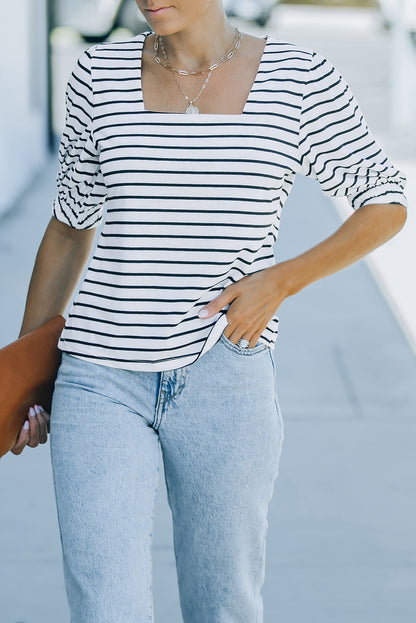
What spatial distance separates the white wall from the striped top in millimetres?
6726

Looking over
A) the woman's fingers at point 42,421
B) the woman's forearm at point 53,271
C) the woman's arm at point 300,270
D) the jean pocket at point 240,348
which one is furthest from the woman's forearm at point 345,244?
the woman's fingers at point 42,421

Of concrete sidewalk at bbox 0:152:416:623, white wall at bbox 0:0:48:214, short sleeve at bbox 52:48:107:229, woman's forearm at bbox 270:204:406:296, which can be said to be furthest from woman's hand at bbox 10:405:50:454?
white wall at bbox 0:0:48:214

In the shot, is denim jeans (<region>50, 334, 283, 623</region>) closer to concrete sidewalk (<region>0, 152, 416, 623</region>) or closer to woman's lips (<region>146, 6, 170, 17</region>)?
woman's lips (<region>146, 6, 170, 17</region>)

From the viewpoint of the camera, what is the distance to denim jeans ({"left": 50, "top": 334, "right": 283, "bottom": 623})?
179 cm

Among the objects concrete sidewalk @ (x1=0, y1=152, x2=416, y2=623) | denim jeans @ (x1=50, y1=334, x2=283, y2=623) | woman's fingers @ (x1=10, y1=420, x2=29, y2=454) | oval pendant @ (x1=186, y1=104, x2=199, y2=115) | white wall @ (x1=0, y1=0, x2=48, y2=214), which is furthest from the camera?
white wall @ (x1=0, y1=0, x2=48, y2=214)

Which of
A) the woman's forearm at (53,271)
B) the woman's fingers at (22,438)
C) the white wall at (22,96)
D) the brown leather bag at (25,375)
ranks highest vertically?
the woman's forearm at (53,271)

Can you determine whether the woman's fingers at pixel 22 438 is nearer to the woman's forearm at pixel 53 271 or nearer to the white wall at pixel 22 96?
the woman's forearm at pixel 53 271

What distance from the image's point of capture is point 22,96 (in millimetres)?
9766

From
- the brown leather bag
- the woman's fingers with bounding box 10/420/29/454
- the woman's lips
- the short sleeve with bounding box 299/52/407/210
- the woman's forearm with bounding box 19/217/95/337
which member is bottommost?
the woman's fingers with bounding box 10/420/29/454

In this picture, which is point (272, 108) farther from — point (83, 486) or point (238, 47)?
point (83, 486)

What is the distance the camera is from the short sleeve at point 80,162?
77.1 inches

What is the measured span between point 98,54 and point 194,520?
939 mm

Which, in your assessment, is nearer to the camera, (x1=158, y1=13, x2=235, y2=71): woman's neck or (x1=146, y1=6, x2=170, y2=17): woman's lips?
(x1=146, y1=6, x2=170, y2=17): woman's lips

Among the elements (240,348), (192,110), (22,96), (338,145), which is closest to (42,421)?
(240,348)
